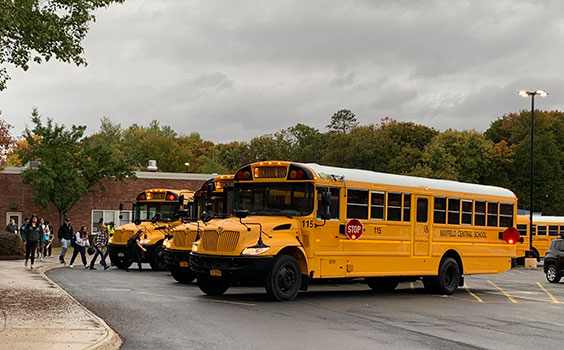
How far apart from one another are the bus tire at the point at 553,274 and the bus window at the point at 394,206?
36.2 ft

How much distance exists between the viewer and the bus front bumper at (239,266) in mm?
15453

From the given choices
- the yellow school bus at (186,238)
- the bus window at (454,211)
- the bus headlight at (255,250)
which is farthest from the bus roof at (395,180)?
the yellow school bus at (186,238)

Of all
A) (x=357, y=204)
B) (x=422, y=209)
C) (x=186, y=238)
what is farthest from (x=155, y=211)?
(x=357, y=204)

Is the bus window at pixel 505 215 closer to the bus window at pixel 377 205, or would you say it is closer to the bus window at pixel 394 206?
the bus window at pixel 394 206

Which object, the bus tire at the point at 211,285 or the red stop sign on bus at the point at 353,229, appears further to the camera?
the red stop sign on bus at the point at 353,229

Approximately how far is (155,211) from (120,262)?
2.22 meters

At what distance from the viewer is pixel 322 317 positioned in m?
13.7

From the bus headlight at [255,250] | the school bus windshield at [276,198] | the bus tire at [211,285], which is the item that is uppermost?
the school bus windshield at [276,198]

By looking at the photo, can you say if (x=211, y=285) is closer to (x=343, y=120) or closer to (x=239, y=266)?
(x=239, y=266)

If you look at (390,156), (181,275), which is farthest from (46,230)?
(390,156)

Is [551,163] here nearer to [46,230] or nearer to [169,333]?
[46,230]

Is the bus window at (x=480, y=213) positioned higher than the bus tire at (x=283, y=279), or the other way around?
the bus window at (x=480, y=213)

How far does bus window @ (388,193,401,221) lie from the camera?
61.1ft

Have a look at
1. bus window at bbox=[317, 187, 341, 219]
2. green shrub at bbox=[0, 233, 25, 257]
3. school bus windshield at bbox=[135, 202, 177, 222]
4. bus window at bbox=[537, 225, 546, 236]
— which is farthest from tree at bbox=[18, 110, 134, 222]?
bus window at bbox=[317, 187, 341, 219]
